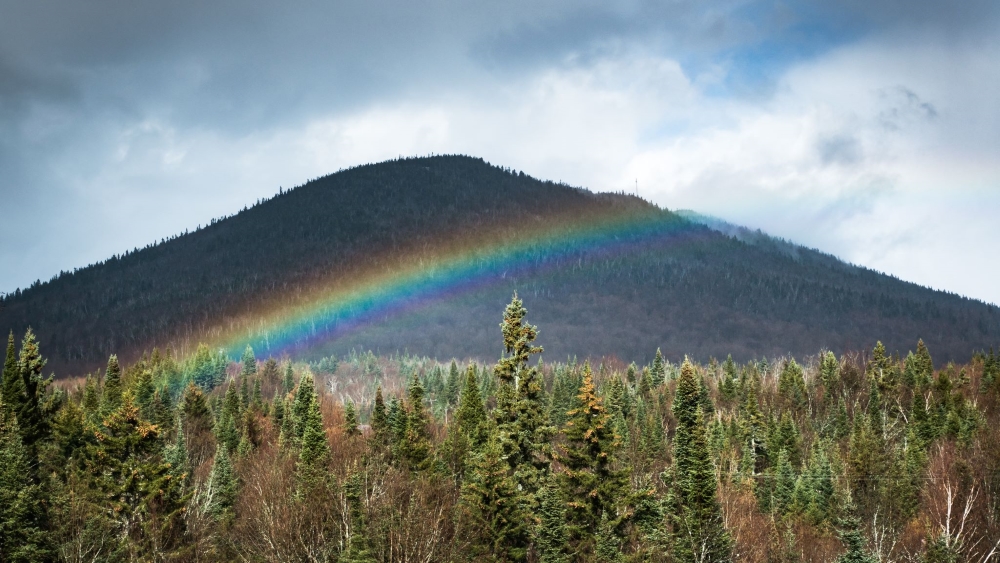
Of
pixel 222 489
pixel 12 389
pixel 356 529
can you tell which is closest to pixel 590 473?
pixel 356 529

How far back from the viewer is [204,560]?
41750 millimetres

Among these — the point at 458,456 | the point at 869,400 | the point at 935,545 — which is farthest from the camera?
the point at 869,400

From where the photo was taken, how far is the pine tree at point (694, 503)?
39594 mm

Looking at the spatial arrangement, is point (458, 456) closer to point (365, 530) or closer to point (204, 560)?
point (204, 560)

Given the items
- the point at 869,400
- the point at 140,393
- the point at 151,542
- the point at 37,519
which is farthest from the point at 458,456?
the point at 869,400

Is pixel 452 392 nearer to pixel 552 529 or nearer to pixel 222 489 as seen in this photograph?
pixel 222 489

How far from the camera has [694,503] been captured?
44.2 m

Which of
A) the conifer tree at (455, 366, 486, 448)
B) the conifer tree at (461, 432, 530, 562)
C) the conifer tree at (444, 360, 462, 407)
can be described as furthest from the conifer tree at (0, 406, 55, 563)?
the conifer tree at (444, 360, 462, 407)

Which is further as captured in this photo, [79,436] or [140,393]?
[140,393]

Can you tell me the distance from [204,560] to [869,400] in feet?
325

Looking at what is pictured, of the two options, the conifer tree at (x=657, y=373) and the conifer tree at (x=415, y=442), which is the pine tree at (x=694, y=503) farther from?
the conifer tree at (x=657, y=373)

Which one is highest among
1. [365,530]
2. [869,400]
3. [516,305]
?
[516,305]

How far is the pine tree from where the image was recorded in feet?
130

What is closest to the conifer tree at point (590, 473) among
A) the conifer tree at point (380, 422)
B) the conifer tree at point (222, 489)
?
the conifer tree at point (222, 489)
